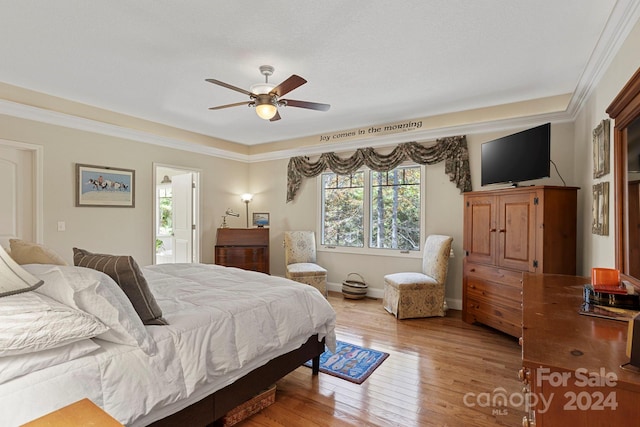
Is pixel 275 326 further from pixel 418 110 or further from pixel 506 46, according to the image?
pixel 418 110

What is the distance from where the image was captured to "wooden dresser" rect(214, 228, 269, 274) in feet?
17.4

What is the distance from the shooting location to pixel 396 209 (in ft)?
16.1

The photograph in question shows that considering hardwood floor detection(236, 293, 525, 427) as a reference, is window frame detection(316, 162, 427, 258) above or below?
above

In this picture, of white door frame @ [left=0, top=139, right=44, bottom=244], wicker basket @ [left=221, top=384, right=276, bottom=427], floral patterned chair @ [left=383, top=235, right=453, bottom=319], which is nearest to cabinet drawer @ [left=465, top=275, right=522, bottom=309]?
floral patterned chair @ [left=383, top=235, right=453, bottom=319]

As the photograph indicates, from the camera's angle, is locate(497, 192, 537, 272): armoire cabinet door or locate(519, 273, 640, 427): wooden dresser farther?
locate(497, 192, 537, 272): armoire cabinet door

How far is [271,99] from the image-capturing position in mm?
2857

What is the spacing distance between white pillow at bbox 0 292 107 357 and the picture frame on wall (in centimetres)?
462

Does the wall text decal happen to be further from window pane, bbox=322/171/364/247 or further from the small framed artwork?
the small framed artwork

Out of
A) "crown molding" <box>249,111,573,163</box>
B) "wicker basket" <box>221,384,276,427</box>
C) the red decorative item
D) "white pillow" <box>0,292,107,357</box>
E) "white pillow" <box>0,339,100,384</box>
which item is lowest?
"wicker basket" <box>221,384,276,427</box>

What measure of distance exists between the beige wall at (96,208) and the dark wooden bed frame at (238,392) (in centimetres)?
330

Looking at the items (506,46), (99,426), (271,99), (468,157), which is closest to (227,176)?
(271,99)

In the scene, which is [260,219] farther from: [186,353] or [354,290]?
[186,353]

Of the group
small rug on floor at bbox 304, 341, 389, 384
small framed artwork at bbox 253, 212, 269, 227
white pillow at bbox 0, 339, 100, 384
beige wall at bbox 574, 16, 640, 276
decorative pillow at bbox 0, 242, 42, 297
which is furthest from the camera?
small framed artwork at bbox 253, 212, 269, 227

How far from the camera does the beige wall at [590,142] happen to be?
204cm
